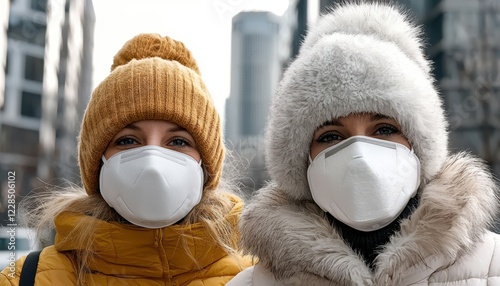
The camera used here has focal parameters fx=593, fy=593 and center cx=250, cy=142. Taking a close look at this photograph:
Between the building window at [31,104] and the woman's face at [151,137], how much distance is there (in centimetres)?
2400

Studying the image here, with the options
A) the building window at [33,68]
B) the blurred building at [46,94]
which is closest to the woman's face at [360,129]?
the blurred building at [46,94]

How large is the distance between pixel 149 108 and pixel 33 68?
76.1ft

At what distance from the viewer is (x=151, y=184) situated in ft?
6.82

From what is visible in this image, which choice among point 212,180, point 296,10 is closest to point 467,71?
point 212,180

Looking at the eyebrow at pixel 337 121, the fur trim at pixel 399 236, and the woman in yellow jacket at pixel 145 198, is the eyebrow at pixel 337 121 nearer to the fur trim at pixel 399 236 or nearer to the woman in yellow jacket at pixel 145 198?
the fur trim at pixel 399 236

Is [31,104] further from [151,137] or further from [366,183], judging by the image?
[366,183]

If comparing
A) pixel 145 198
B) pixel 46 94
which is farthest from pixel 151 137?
pixel 46 94

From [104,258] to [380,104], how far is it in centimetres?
115

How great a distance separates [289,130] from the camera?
1.88 m

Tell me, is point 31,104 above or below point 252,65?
below

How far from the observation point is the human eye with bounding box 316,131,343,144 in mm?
1825

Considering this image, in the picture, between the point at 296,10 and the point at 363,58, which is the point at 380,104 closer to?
the point at 363,58

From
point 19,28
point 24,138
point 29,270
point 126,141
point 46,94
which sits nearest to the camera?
point 29,270

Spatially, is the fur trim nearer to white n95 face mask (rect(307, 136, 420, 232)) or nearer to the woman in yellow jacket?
white n95 face mask (rect(307, 136, 420, 232))
